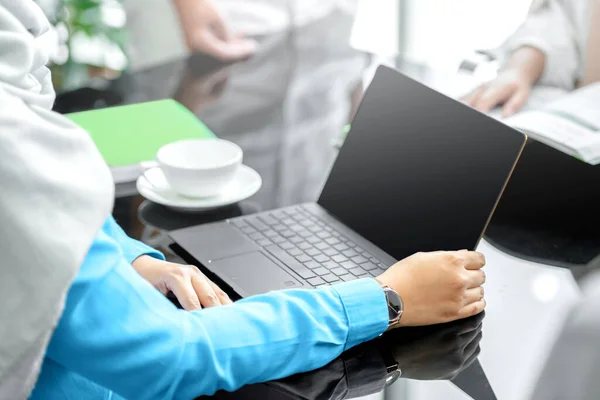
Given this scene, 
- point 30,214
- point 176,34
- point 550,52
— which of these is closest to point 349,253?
point 30,214

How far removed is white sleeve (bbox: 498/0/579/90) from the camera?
199 centimetres

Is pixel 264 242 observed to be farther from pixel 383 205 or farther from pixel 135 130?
pixel 135 130

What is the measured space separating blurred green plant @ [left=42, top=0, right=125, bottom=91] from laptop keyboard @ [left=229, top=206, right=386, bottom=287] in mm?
807

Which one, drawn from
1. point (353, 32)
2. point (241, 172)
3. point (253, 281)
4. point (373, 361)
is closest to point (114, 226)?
point (253, 281)

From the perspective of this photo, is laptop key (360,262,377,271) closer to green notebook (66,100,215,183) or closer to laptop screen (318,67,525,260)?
laptop screen (318,67,525,260)

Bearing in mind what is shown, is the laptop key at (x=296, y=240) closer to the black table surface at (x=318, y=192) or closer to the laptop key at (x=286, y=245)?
the laptop key at (x=286, y=245)

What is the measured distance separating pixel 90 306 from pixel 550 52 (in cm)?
147

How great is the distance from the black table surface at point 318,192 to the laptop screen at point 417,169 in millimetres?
113

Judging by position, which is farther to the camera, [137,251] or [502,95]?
[502,95]

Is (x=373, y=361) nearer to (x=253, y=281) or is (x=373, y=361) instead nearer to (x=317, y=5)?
(x=253, y=281)

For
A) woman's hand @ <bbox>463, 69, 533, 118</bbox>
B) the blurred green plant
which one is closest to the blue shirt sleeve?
woman's hand @ <bbox>463, 69, 533, 118</bbox>

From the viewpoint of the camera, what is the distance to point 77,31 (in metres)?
1.95

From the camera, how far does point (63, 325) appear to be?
832mm

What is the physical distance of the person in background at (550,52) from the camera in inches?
72.2
